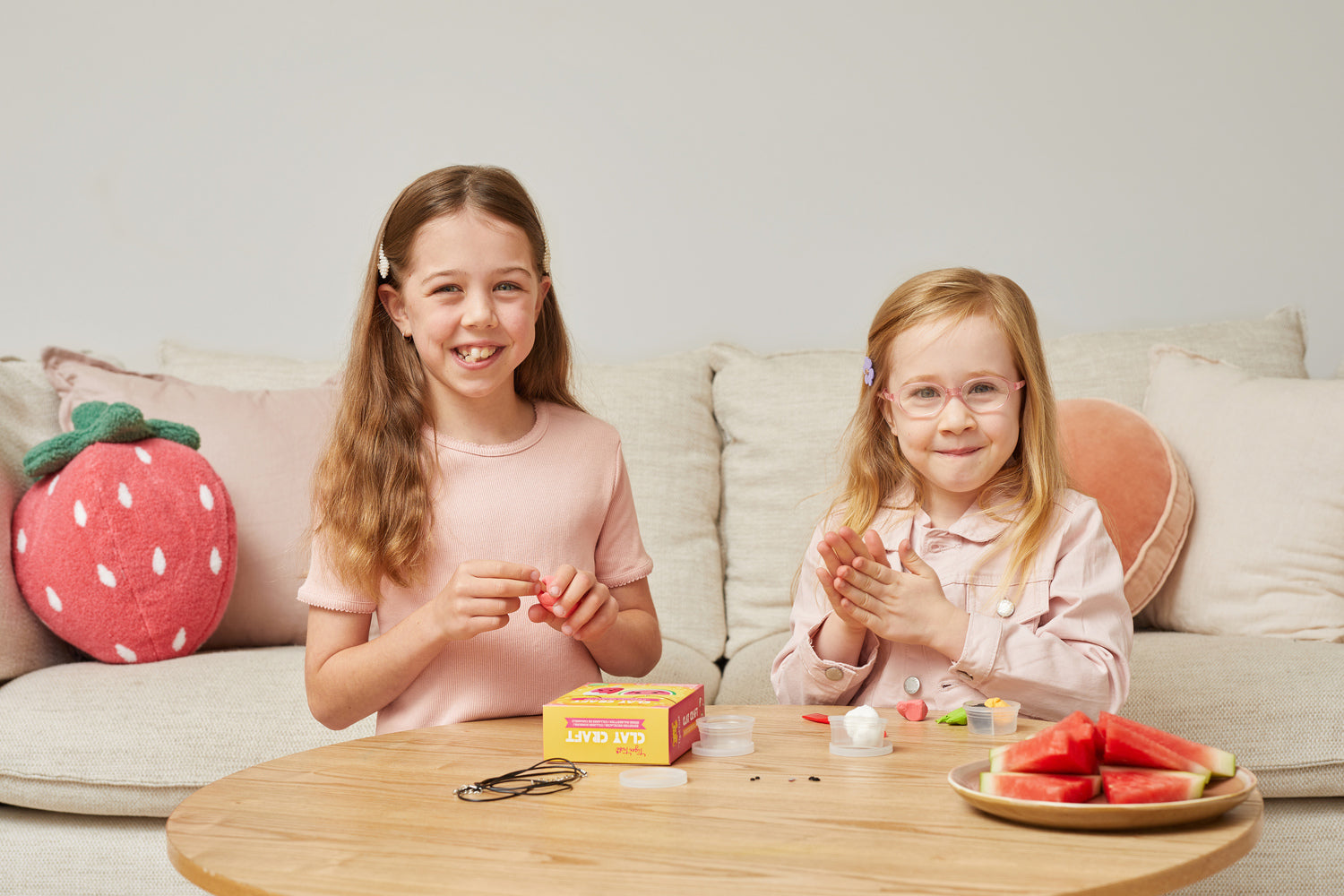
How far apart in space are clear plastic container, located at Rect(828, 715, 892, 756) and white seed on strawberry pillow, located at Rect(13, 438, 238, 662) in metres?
1.39

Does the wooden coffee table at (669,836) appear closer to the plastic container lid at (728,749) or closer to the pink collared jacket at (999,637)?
the plastic container lid at (728,749)

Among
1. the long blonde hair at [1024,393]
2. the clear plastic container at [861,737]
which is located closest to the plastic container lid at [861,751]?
the clear plastic container at [861,737]

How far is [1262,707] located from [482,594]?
1.25 meters

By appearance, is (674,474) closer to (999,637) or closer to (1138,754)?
(999,637)

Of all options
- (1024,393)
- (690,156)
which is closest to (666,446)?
(690,156)

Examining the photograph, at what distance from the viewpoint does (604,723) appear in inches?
45.7

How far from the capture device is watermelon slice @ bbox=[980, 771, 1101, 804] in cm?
91

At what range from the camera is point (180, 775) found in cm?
179

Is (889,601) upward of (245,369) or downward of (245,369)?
downward

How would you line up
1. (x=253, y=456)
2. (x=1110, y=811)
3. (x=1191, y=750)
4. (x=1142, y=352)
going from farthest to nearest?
(x=1142, y=352) → (x=253, y=456) → (x=1191, y=750) → (x=1110, y=811)

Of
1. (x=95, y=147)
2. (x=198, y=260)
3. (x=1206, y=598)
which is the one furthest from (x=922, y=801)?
(x=95, y=147)

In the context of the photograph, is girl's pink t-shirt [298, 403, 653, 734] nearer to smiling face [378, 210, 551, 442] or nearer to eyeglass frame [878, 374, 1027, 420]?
smiling face [378, 210, 551, 442]

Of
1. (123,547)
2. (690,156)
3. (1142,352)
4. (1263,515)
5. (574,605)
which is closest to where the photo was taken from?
(574,605)

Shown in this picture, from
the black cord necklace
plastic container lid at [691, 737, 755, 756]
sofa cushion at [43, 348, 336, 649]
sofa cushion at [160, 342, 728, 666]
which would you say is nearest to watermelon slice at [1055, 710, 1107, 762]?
plastic container lid at [691, 737, 755, 756]
